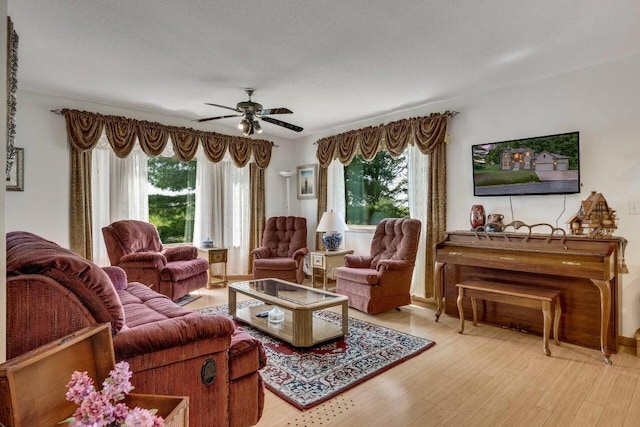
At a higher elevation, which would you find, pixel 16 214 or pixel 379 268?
pixel 16 214

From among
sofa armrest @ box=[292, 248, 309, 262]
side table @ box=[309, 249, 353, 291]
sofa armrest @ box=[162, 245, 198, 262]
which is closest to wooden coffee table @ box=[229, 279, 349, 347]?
side table @ box=[309, 249, 353, 291]

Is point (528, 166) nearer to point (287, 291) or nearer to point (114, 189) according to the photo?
point (287, 291)

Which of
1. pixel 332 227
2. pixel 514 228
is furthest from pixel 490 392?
pixel 332 227

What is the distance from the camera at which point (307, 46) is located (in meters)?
2.79

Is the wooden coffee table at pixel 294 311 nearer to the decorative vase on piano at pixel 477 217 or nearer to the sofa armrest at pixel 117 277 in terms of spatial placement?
the sofa armrest at pixel 117 277

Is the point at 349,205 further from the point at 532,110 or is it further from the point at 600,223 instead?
the point at 600,223

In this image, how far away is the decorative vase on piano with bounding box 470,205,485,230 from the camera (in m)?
3.71

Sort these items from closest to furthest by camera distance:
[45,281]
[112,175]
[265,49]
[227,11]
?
[45,281] → [227,11] → [265,49] → [112,175]

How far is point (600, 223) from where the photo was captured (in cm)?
290

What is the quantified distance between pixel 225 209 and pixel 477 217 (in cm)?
373

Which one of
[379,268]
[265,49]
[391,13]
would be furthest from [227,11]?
[379,268]

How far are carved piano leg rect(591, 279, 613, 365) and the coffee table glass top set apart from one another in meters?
2.08

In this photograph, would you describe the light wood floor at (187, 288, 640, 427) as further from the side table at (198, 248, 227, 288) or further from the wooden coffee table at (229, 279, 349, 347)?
the side table at (198, 248, 227, 288)

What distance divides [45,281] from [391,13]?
242cm
